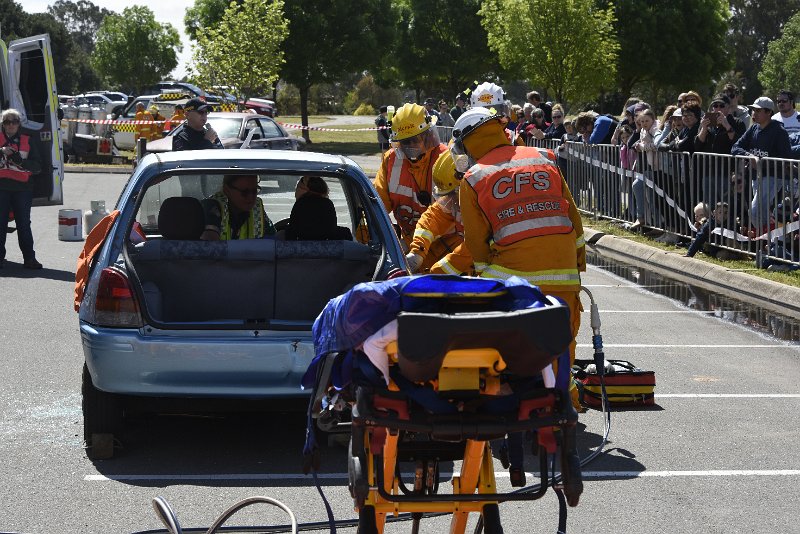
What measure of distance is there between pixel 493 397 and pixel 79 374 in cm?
538

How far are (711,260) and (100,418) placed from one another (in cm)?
971

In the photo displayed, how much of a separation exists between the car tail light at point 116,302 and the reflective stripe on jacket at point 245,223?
199cm

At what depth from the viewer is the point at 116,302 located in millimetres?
6359

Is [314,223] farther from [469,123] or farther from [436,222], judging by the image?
[469,123]

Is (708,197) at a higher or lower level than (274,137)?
lower

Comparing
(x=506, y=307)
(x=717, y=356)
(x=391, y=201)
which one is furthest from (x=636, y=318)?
(x=506, y=307)

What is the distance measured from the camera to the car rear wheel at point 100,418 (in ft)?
21.4

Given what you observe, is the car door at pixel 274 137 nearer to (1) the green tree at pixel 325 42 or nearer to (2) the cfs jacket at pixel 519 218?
(2) the cfs jacket at pixel 519 218

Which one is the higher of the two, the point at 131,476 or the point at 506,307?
the point at 506,307

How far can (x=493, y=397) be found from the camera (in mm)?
3828

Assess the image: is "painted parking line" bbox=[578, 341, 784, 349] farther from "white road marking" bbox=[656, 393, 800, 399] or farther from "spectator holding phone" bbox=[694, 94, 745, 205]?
"spectator holding phone" bbox=[694, 94, 745, 205]

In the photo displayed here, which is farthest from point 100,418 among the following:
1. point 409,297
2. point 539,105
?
point 539,105

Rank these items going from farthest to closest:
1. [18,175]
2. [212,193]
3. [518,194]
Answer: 1. [212,193]
2. [18,175]
3. [518,194]

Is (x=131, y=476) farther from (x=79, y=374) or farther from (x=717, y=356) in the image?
(x=717, y=356)
